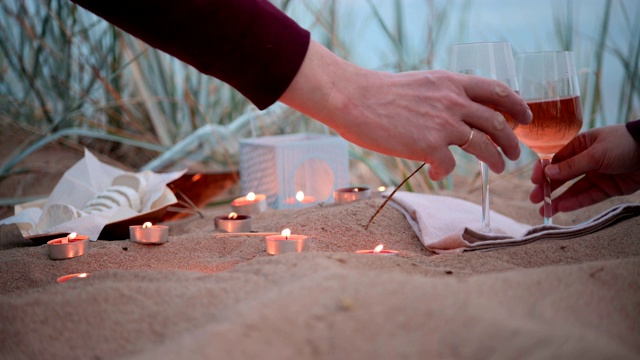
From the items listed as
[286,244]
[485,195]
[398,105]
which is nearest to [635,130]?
[485,195]

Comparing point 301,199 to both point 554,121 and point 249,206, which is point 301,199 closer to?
point 249,206

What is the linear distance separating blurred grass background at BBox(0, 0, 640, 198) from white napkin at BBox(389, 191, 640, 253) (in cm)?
131

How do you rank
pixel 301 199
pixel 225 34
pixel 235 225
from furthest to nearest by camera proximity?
pixel 301 199 → pixel 235 225 → pixel 225 34

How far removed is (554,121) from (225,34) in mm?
826

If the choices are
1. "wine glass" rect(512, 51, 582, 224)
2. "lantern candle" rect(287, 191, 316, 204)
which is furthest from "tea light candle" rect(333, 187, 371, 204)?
"wine glass" rect(512, 51, 582, 224)

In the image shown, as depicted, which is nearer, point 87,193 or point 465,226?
point 465,226

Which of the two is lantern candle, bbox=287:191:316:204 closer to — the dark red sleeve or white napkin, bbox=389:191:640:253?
white napkin, bbox=389:191:640:253

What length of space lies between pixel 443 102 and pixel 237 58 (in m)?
0.43

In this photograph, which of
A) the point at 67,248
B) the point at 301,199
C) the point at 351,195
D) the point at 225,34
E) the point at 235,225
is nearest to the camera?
the point at 225,34

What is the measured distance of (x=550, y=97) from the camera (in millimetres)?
1590

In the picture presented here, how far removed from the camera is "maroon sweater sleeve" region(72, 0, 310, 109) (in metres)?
1.27

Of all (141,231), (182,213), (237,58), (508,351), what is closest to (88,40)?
(182,213)

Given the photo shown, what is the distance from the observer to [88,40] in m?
3.64

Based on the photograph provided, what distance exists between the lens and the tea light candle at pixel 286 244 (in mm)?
1530
